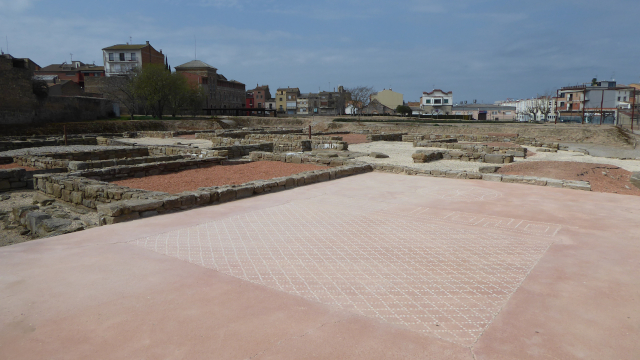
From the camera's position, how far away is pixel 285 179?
928cm

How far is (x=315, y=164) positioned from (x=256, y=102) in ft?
281

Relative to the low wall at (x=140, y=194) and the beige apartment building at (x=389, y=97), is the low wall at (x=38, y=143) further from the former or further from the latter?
the beige apartment building at (x=389, y=97)

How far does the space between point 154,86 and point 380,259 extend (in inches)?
1836

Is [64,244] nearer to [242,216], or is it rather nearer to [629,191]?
[242,216]

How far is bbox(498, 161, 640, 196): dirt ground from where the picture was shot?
1103 centimetres

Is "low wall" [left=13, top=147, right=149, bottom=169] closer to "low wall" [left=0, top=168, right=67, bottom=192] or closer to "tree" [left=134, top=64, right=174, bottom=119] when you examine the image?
"low wall" [left=0, top=168, right=67, bottom=192]

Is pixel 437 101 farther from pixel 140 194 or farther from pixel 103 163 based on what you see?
pixel 140 194

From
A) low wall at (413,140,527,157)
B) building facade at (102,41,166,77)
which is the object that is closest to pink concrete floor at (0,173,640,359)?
low wall at (413,140,527,157)

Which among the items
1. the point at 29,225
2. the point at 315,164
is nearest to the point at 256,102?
the point at 315,164

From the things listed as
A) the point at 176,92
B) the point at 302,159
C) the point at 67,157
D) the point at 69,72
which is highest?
the point at 69,72

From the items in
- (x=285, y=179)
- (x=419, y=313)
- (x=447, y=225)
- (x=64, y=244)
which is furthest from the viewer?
(x=285, y=179)

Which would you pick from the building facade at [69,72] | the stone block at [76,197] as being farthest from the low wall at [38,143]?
the building facade at [69,72]

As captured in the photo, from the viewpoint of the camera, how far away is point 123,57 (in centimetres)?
7044

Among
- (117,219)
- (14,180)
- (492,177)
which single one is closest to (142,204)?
(117,219)
